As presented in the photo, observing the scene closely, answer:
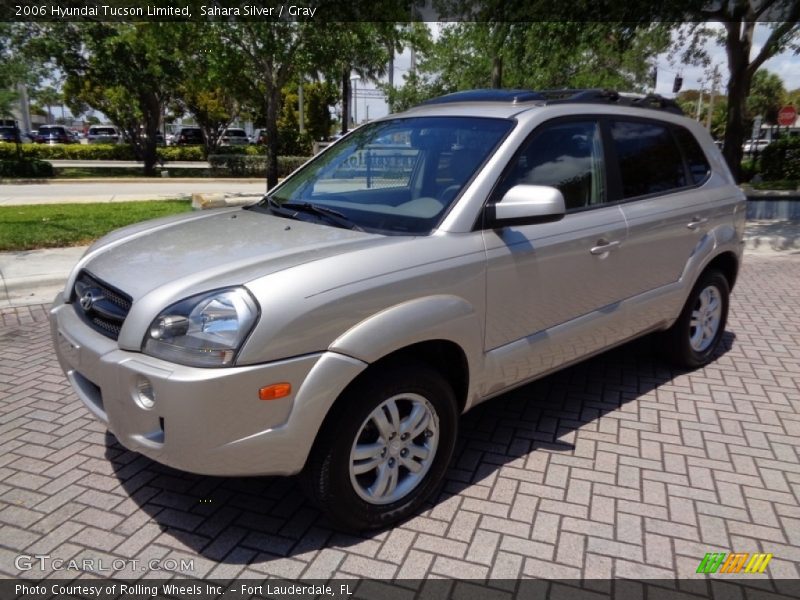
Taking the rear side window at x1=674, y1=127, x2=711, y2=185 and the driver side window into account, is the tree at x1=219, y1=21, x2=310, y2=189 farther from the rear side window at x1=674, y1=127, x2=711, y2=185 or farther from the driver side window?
the driver side window

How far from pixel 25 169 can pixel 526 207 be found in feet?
77.8

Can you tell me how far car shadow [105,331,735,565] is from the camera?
2820 millimetres

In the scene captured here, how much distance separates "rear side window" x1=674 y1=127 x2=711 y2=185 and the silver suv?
0.15m

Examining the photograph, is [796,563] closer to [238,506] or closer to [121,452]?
[238,506]

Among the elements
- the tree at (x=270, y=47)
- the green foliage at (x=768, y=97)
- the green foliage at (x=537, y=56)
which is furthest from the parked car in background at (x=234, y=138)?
the green foliage at (x=768, y=97)

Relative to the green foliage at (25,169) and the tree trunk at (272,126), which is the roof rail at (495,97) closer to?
the tree trunk at (272,126)

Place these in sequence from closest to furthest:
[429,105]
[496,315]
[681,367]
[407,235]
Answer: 1. [407,235]
2. [496,315]
3. [429,105]
4. [681,367]

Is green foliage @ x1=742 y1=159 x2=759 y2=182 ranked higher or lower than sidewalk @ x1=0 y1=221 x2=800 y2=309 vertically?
higher

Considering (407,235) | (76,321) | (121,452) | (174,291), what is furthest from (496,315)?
(121,452)

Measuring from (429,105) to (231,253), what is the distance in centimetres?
181

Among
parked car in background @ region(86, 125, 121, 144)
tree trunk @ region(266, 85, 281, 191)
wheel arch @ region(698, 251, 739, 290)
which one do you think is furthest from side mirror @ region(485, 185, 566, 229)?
parked car in background @ region(86, 125, 121, 144)

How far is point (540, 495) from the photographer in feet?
10.5

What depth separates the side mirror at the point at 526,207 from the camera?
114 inches

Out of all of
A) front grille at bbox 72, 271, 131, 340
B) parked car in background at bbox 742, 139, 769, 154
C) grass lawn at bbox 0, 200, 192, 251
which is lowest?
grass lawn at bbox 0, 200, 192, 251
